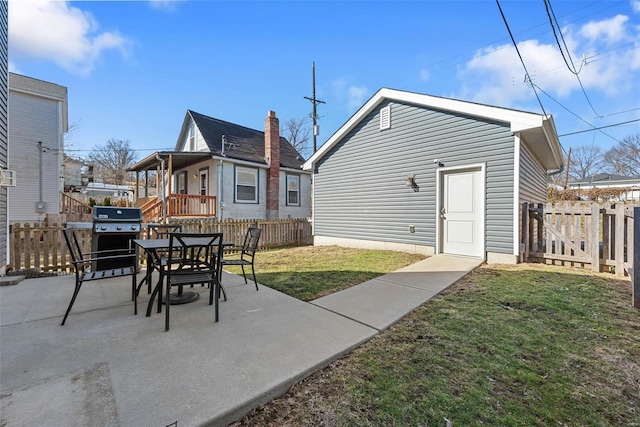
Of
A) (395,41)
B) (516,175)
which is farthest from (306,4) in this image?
(516,175)

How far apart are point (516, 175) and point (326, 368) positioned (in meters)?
6.03

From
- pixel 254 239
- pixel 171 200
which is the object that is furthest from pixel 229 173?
pixel 254 239

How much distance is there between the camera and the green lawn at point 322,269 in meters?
4.44

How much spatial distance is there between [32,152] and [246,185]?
822 cm

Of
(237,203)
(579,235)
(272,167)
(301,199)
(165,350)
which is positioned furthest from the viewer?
(301,199)

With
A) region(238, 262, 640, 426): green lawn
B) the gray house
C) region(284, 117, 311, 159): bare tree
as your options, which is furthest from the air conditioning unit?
region(284, 117, 311, 159): bare tree

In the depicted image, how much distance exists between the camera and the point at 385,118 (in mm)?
8516

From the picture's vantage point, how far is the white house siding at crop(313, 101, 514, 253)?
20.8ft

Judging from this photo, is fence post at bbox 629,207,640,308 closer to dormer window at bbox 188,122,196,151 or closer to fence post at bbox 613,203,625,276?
fence post at bbox 613,203,625,276

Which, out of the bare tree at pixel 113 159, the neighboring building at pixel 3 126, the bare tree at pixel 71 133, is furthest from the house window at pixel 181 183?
the bare tree at pixel 113 159

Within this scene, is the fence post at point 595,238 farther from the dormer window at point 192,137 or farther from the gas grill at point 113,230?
the dormer window at point 192,137

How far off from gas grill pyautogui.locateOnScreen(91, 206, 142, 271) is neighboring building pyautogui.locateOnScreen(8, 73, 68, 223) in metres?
9.23

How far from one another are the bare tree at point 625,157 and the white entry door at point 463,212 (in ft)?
103

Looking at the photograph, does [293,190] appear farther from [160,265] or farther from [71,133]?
[71,133]
